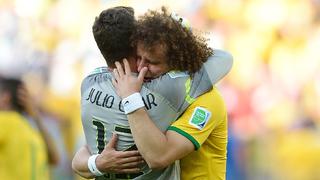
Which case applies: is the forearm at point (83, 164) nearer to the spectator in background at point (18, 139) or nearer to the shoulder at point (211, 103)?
the shoulder at point (211, 103)

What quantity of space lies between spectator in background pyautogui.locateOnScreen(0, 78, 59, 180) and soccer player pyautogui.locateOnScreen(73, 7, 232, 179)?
186 cm

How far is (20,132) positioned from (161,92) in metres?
2.26

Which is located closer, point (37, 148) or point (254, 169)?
point (37, 148)

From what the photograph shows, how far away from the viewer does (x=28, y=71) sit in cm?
1088

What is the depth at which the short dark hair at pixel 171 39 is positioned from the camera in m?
3.76

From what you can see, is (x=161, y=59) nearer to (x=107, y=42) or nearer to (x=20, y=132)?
(x=107, y=42)

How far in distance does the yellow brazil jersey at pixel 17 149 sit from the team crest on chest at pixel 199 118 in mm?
2237

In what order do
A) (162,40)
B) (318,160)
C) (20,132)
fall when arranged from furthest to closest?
(318,160) → (20,132) → (162,40)

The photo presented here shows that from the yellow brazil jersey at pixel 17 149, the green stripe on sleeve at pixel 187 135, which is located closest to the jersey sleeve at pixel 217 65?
the green stripe on sleeve at pixel 187 135

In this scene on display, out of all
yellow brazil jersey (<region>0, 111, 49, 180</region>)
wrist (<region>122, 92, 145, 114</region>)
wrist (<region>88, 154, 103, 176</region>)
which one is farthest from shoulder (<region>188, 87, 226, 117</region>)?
yellow brazil jersey (<region>0, 111, 49, 180</region>)

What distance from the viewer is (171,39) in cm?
376

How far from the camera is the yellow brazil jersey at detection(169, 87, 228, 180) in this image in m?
3.86

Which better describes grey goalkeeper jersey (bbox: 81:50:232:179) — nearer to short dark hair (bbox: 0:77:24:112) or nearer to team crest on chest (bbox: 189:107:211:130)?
team crest on chest (bbox: 189:107:211:130)

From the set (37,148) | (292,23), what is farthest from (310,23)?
(37,148)
